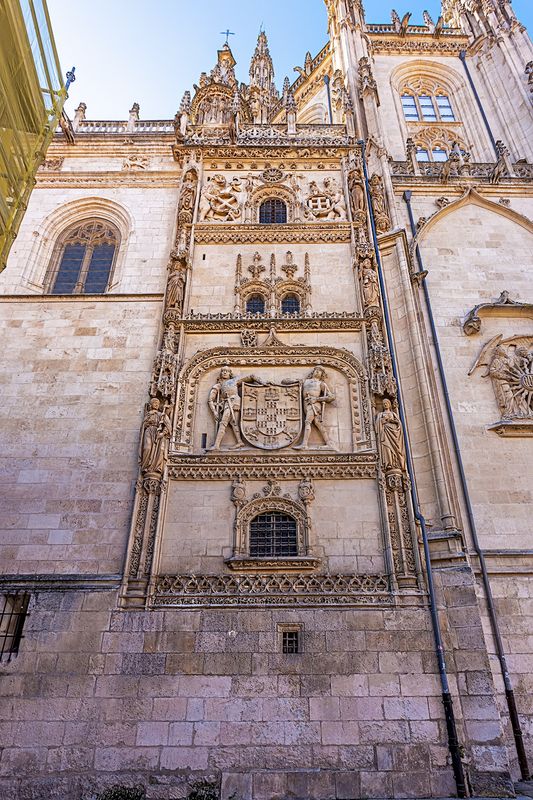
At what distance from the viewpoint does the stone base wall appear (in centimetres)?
789

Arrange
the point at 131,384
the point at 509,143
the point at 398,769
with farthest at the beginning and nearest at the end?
the point at 509,143
the point at 131,384
the point at 398,769

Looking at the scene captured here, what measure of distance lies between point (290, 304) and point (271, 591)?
6726mm

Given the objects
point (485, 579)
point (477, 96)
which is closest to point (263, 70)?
point (477, 96)

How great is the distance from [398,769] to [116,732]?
161 inches

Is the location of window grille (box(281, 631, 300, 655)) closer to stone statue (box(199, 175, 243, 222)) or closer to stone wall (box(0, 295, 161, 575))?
stone wall (box(0, 295, 161, 575))

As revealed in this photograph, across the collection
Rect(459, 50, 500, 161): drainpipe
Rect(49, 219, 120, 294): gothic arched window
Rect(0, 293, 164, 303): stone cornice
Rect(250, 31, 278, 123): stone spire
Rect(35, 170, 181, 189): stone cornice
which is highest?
Rect(250, 31, 278, 123): stone spire

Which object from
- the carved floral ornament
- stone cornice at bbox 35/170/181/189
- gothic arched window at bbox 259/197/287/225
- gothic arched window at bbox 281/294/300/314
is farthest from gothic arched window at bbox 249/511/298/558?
stone cornice at bbox 35/170/181/189

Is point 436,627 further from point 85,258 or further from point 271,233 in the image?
point 85,258

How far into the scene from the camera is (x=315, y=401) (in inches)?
435

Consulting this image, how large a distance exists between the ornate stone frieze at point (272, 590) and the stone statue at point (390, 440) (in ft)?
6.65

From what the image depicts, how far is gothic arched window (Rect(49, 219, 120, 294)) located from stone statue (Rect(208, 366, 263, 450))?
443 centimetres

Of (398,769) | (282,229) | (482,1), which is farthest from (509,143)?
(398,769)

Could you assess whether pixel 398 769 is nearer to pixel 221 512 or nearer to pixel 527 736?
pixel 527 736

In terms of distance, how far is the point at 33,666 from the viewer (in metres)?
8.67
